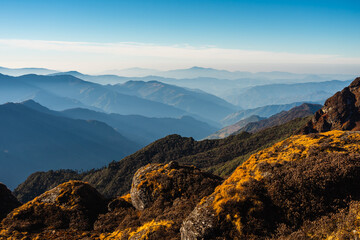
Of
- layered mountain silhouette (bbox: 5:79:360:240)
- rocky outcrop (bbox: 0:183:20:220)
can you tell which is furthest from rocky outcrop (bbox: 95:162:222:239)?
rocky outcrop (bbox: 0:183:20:220)

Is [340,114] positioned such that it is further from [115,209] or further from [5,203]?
[5,203]

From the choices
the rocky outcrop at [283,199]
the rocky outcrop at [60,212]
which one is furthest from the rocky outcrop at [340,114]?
the rocky outcrop at [60,212]

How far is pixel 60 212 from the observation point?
28.5 metres

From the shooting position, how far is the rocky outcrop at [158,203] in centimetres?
2006

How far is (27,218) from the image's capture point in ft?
92.8

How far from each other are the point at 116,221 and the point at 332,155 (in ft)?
80.1

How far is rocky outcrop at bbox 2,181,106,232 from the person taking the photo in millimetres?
26938

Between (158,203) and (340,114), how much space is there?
166711 millimetres

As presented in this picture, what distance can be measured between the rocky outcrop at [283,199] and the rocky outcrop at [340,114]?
147m

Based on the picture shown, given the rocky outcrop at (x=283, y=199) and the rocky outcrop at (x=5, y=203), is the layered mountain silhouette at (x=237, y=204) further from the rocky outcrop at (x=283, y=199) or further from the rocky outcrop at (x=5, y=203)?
the rocky outcrop at (x=5, y=203)

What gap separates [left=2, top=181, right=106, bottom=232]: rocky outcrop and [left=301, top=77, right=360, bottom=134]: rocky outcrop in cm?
15440

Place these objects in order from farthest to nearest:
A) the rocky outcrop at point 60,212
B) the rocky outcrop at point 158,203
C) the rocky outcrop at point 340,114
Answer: the rocky outcrop at point 340,114
the rocky outcrop at point 60,212
the rocky outcrop at point 158,203

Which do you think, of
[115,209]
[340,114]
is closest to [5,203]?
[115,209]

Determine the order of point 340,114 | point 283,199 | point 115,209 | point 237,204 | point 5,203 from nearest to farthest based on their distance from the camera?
point 283,199 < point 237,204 < point 115,209 < point 5,203 < point 340,114
